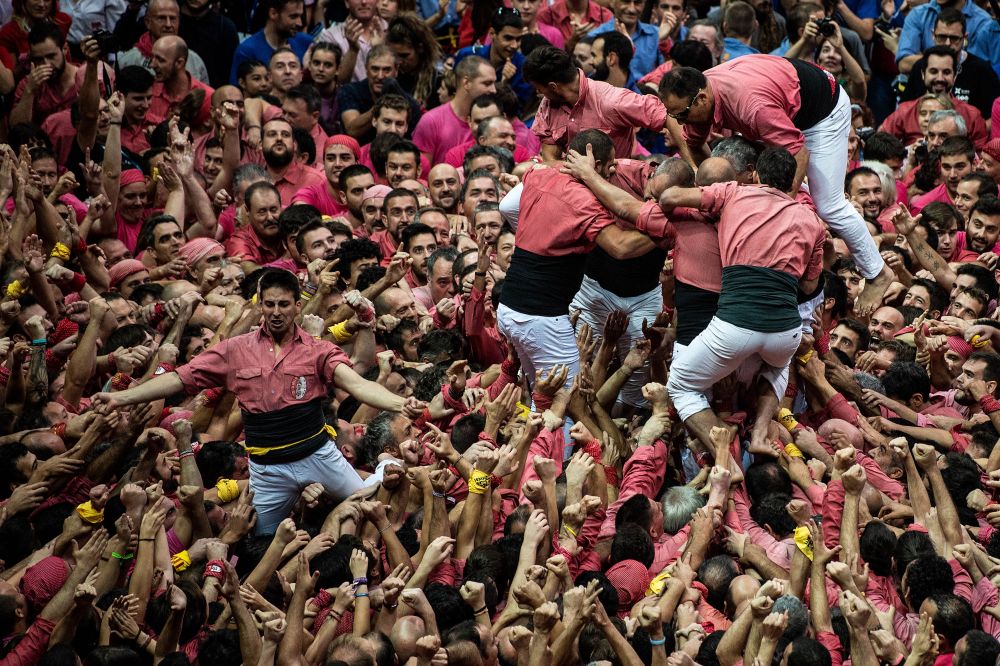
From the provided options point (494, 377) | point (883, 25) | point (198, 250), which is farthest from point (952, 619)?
point (883, 25)

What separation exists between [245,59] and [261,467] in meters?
A: 6.00

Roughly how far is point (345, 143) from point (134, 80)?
1.62m

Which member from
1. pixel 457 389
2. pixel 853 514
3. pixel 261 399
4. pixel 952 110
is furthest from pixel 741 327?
pixel 952 110

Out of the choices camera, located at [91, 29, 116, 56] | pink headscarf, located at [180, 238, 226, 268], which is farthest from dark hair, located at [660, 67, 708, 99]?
camera, located at [91, 29, 116, 56]

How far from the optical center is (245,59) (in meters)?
12.9

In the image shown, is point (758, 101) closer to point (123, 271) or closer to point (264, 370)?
point (264, 370)

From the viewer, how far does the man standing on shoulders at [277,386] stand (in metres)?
7.65

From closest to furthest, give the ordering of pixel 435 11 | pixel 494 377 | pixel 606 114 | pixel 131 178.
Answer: pixel 606 114, pixel 494 377, pixel 131 178, pixel 435 11

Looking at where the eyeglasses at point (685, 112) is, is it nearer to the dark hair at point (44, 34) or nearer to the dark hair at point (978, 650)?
the dark hair at point (978, 650)

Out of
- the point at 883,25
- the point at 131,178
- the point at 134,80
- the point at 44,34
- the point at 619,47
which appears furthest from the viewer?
the point at 883,25

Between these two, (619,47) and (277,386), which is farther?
(619,47)

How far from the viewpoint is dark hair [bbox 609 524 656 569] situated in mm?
7031

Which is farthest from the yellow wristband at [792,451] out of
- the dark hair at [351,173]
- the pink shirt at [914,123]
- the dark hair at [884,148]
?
the pink shirt at [914,123]

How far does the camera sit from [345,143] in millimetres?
11594
